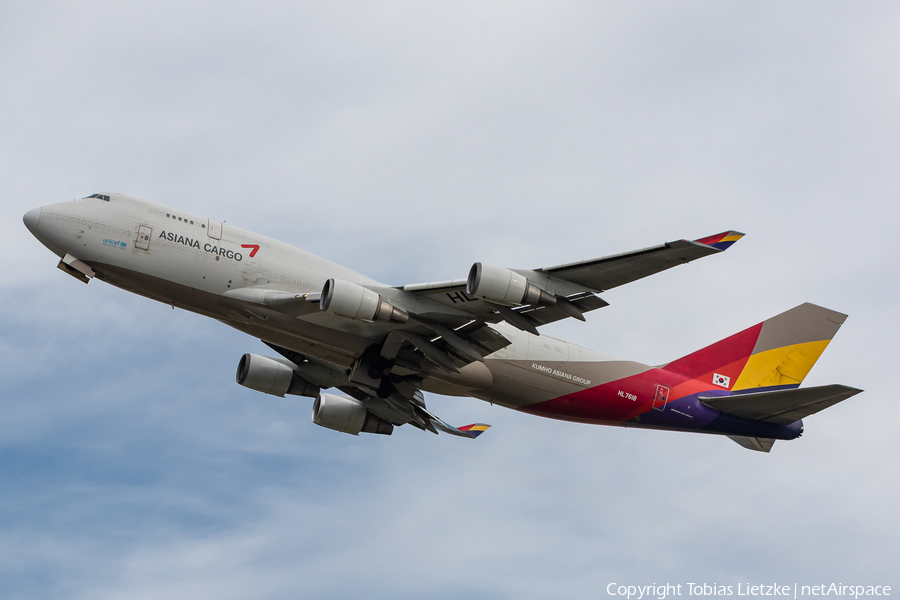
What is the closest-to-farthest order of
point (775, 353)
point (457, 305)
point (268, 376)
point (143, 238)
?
point (143, 238) < point (457, 305) < point (268, 376) < point (775, 353)

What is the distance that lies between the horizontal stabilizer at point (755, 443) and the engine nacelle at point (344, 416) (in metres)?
14.8

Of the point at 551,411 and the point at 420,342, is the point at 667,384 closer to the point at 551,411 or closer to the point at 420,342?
the point at 551,411

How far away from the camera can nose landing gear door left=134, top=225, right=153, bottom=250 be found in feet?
80.8

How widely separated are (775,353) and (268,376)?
21176 millimetres

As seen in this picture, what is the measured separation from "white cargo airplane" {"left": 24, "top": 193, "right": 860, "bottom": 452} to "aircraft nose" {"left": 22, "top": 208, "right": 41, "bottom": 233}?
0.14ft

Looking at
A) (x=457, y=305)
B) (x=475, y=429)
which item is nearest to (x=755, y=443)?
(x=475, y=429)

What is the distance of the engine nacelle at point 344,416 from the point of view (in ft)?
110

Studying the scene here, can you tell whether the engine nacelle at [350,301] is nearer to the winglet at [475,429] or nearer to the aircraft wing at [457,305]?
the aircraft wing at [457,305]

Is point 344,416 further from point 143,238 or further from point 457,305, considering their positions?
point 143,238

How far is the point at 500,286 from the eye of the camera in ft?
75.0

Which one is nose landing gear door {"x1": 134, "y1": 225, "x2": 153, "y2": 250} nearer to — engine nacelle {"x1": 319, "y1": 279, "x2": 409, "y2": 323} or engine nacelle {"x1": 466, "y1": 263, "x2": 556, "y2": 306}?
engine nacelle {"x1": 319, "y1": 279, "x2": 409, "y2": 323}

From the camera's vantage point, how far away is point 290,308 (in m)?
25.2

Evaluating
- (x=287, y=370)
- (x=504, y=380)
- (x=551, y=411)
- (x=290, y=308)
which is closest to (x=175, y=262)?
(x=290, y=308)

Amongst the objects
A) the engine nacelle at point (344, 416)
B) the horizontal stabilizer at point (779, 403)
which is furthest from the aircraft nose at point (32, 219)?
the horizontal stabilizer at point (779, 403)
